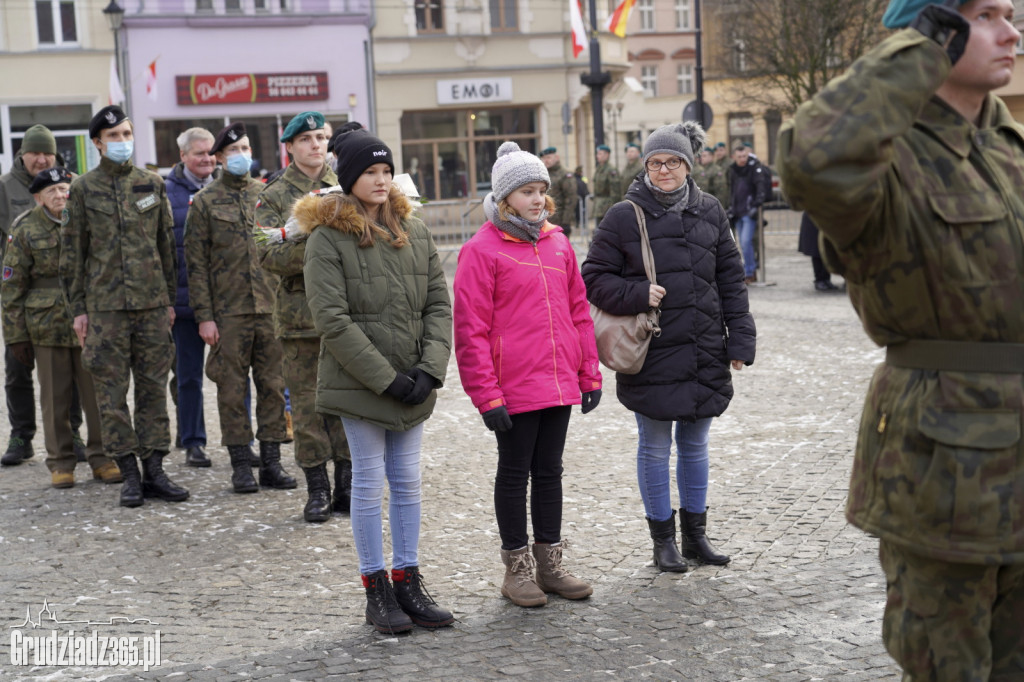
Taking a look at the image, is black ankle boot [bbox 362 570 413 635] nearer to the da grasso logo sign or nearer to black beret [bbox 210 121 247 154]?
the da grasso logo sign

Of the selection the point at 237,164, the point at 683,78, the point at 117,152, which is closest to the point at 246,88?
the point at 237,164

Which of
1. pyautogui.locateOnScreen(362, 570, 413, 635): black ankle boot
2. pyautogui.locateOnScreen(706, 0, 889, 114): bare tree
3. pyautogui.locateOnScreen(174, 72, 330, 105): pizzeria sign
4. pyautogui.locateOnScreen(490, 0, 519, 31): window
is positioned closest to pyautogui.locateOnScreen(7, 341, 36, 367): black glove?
pyautogui.locateOnScreen(362, 570, 413, 635): black ankle boot

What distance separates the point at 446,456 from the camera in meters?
8.63

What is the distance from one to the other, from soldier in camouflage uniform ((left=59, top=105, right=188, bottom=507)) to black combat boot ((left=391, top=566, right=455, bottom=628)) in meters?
2.78

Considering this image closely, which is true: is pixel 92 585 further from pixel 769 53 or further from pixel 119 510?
pixel 769 53

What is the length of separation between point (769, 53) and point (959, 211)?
3534 cm

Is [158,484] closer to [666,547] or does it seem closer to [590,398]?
[590,398]

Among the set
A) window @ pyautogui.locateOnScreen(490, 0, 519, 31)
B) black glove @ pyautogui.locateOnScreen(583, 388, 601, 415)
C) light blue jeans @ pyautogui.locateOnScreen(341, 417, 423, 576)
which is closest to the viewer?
light blue jeans @ pyautogui.locateOnScreen(341, 417, 423, 576)

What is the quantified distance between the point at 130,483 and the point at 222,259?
4.73ft

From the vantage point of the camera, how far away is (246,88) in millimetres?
35188

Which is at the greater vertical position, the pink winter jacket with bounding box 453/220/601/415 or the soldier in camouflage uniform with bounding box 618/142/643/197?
the soldier in camouflage uniform with bounding box 618/142/643/197

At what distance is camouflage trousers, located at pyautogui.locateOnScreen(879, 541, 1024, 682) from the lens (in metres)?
3.14

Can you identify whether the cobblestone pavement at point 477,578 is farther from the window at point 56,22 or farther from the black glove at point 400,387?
the window at point 56,22

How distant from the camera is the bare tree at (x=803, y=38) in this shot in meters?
34.6
